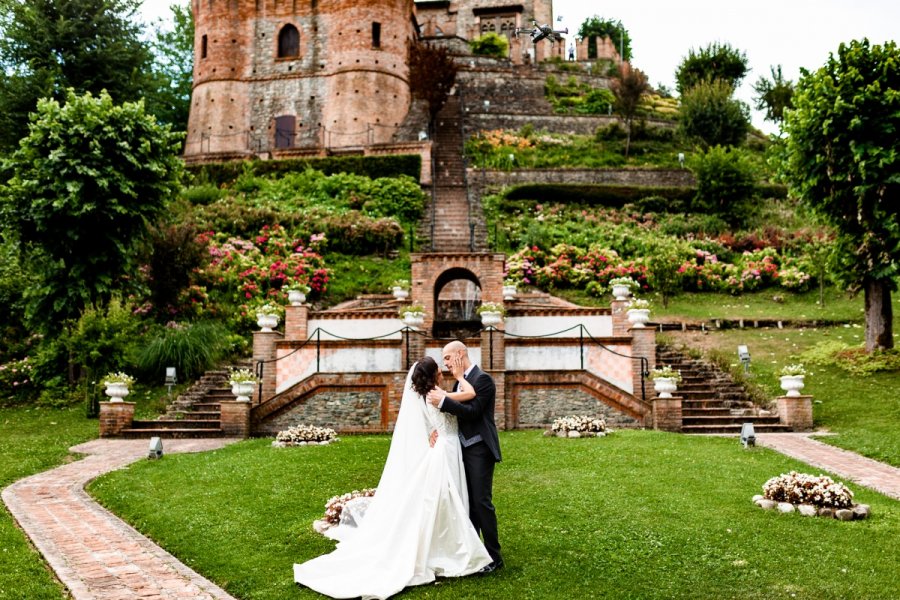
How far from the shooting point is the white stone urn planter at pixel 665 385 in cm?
1531

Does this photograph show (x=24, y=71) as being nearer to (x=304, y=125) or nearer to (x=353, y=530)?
(x=304, y=125)

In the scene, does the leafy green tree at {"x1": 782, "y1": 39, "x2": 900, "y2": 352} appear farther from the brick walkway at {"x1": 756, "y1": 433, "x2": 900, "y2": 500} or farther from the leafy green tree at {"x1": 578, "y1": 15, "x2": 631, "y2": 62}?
the leafy green tree at {"x1": 578, "y1": 15, "x2": 631, "y2": 62}

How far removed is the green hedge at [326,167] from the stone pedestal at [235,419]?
1987 cm

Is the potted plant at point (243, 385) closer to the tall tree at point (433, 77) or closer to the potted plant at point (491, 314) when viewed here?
the potted plant at point (491, 314)

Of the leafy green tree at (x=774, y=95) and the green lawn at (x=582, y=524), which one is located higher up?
the leafy green tree at (x=774, y=95)

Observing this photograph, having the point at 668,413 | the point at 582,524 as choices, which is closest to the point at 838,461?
the point at 668,413

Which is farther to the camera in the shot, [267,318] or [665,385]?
[267,318]

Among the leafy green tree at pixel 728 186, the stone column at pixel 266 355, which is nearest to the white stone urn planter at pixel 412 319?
the stone column at pixel 266 355

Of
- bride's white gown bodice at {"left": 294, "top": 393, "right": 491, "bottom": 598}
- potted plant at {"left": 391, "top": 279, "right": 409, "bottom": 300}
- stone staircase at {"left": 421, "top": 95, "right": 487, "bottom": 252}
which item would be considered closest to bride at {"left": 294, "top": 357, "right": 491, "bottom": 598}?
bride's white gown bodice at {"left": 294, "top": 393, "right": 491, "bottom": 598}

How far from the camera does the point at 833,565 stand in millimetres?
6645

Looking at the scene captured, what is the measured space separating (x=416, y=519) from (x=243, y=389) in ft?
32.8

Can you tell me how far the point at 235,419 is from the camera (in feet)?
51.9

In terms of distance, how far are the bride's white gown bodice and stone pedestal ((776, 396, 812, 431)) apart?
10.5m

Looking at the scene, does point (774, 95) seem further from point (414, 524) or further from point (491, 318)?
point (414, 524)
